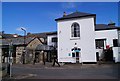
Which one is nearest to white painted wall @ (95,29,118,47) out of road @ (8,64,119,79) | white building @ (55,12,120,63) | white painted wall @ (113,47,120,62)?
white painted wall @ (113,47,120,62)

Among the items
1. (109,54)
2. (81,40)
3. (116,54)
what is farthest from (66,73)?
(109,54)

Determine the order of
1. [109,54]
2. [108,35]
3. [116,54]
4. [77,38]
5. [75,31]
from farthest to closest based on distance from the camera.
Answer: [108,35] → [109,54] → [116,54] → [75,31] → [77,38]

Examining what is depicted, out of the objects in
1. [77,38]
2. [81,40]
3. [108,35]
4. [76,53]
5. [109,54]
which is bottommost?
[109,54]

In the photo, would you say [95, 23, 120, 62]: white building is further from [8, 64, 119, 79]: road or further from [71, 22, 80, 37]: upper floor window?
[8, 64, 119, 79]: road

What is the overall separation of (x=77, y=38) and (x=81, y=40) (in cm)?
75

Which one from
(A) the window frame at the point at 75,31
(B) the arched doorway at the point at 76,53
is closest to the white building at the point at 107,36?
(B) the arched doorway at the point at 76,53

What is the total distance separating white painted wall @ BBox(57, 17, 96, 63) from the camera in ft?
109

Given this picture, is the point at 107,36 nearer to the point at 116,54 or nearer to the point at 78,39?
the point at 116,54

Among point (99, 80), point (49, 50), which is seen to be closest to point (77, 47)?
point (49, 50)

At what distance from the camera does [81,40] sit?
3397 cm

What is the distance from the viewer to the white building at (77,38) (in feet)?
110

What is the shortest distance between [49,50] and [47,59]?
6.43 feet

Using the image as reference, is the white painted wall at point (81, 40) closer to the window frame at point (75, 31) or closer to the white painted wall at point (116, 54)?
the window frame at point (75, 31)

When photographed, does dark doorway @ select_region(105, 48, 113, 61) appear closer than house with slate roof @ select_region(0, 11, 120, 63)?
No
